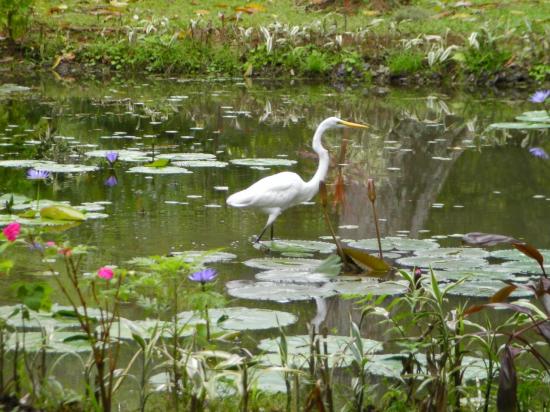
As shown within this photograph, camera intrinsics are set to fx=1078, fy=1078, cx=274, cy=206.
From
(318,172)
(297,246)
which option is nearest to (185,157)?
(318,172)

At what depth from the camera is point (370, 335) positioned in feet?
15.9

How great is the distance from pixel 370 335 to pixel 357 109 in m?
9.32

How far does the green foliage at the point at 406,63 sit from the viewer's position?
16.9 metres

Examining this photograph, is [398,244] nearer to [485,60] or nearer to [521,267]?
[521,267]

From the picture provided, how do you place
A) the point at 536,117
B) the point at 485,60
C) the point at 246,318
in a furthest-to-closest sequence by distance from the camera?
the point at 485,60, the point at 536,117, the point at 246,318

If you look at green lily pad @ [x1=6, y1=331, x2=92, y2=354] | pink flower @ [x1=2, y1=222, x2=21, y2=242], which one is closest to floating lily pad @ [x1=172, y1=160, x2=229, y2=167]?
green lily pad @ [x1=6, y1=331, x2=92, y2=354]

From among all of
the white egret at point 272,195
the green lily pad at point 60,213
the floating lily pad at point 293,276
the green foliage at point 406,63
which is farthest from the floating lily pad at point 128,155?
the green foliage at point 406,63

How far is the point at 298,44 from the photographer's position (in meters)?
17.6

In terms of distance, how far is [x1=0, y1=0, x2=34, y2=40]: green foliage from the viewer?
16672 millimetres

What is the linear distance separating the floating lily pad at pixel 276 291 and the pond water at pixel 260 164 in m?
0.06

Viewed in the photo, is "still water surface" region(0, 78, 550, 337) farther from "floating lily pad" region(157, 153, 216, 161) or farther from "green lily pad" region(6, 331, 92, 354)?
"green lily pad" region(6, 331, 92, 354)

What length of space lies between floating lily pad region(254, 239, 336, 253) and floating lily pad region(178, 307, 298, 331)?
1.63 meters

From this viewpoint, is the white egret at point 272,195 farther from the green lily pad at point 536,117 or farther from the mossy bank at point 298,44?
the mossy bank at point 298,44

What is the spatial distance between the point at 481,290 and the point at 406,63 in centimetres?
1182
